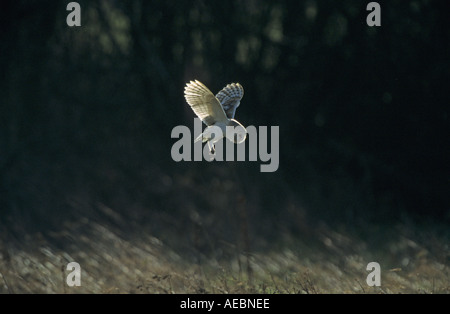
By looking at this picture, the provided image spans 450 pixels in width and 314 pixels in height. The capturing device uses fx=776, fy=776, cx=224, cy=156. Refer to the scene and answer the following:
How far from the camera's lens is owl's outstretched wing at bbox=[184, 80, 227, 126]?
16.3 feet

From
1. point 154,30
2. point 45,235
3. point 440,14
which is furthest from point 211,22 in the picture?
point 45,235

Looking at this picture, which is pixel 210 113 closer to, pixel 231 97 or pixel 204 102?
pixel 204 102

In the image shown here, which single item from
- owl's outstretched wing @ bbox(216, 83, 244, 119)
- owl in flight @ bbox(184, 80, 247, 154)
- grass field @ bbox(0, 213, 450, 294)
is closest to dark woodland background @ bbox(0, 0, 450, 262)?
owl's outstretched wing @ bbox(216, 83, 244, 119)

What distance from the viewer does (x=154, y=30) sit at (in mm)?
8555

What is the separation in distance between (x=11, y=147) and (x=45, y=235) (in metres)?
1.88

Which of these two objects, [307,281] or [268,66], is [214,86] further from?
[307,281]

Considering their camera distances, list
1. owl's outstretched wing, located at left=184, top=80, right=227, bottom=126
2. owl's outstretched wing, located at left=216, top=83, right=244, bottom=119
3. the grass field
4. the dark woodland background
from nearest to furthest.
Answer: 1. the grass field
2. owl's outstretched wing, located at left=184, top=80, right=227, bottom=126
3. owl's outstretched wing, located at left=216, top=83, right=244, bottom=119
4. the dark woodland background

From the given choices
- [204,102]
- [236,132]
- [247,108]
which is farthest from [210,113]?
[247,108]

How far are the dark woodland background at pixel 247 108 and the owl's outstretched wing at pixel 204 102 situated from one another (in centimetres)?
263

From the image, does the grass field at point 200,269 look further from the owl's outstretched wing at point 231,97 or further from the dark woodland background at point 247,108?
the dark woodland background at point 247,108

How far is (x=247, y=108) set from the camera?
333 inches

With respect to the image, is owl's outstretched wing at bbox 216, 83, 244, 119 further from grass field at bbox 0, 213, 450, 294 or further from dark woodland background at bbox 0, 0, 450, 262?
dark woodland background at bbox 0, 0, 450, 262

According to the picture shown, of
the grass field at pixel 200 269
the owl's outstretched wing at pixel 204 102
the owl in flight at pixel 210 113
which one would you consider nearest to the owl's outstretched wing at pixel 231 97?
the owl in flight at pixel 210 113

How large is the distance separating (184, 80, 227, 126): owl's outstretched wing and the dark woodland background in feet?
8.62
